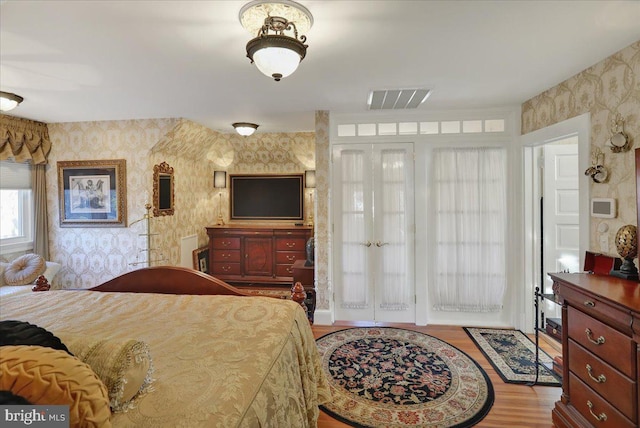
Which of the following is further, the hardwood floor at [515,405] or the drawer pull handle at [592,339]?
the hardwood floor at [515,405]

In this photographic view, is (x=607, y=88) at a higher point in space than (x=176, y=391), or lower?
higher

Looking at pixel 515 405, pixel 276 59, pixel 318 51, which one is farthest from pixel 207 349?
pixel 515 405

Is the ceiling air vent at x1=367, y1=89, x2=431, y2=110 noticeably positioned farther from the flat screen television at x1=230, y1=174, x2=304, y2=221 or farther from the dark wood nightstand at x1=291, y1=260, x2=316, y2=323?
the flat screen television at x1=230, y1=174, x2=304, y2=221

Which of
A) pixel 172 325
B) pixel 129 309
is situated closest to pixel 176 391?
pixel 172 325

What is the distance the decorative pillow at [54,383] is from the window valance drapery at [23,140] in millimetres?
4218

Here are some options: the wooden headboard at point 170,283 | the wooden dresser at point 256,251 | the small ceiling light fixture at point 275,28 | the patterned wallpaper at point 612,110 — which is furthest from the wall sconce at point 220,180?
the patterned wallpaper at point 612,110

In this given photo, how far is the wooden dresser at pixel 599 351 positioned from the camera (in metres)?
1.52

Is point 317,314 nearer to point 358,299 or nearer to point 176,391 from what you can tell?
point 358,299

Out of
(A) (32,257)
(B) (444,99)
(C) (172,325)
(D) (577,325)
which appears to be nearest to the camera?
(C) (172,325)

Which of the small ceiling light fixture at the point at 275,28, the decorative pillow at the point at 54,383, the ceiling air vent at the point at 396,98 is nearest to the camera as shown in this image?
the decorative pillow at the point at 54,383

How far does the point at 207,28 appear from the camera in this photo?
192cm

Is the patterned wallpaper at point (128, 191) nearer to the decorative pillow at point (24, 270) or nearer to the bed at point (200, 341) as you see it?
the decorative pillow at point (24, 270)

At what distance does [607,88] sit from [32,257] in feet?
19.2

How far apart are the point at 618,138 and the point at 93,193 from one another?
558 cm
